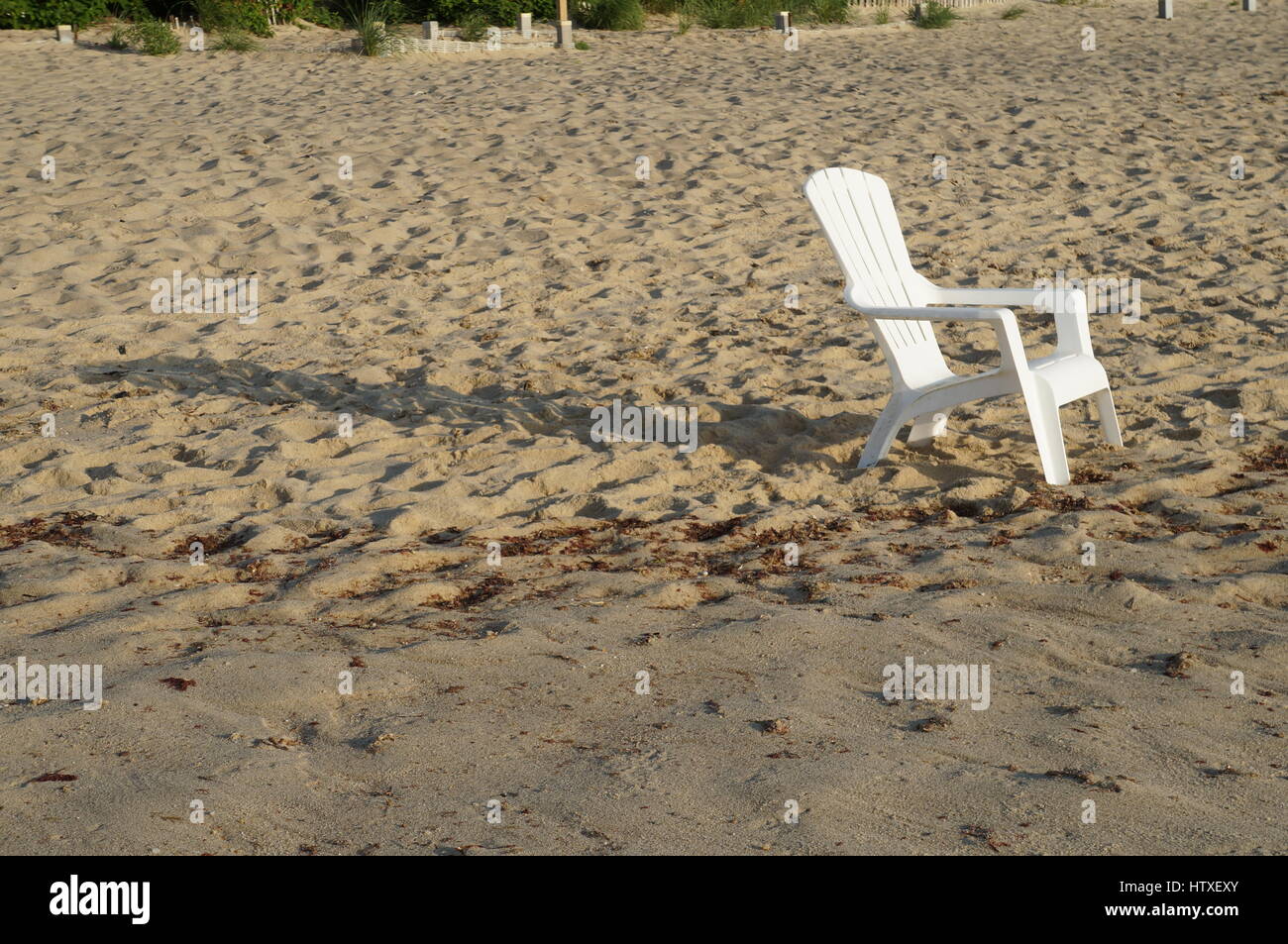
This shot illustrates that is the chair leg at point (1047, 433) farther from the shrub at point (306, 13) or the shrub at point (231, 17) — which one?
the shrub at point (306, 13)

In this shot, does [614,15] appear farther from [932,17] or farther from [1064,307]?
[1064,307]

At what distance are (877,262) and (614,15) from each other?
1173cm

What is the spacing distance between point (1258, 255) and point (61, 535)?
6069 millimetres

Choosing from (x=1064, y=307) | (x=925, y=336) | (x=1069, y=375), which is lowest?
(x=1069, y=375)

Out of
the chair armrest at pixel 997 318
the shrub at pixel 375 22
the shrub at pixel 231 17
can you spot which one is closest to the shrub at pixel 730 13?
the shrub at pixel 375 22

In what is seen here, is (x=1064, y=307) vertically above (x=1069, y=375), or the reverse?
(x=1064, y=307)

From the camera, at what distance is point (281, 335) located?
6031mm

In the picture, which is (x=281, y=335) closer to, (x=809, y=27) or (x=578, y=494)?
(x=578, y=494)

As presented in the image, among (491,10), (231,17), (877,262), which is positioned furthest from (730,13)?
(877,262)

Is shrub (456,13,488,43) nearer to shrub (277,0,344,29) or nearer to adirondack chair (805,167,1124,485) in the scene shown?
shrub (277,0,344,29)

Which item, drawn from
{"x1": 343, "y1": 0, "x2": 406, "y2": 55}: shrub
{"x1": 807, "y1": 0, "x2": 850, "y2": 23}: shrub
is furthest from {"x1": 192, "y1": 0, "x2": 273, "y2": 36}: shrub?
{"x1": 807, "y1": 0, "x2": 850, "y2": 23}: shrub

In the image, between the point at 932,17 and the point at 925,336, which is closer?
the point at 925,336

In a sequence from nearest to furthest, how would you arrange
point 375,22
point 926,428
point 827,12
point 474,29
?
point 926,428 → point 375,22 → point 474,29 → point 827,12

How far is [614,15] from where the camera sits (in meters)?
15.5
